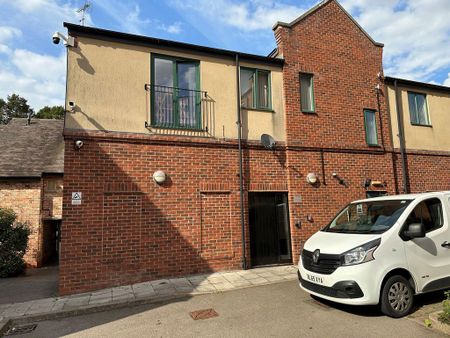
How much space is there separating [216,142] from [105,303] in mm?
4689

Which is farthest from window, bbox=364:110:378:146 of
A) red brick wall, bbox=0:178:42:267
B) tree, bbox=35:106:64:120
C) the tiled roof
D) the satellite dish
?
tree, bbox=35:106:64:120

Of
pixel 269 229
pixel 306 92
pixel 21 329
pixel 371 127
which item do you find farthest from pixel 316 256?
pixel 371 127

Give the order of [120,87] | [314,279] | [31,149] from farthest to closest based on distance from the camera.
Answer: [31,149] → [120,87] → [314,279]

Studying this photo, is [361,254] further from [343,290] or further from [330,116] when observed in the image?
[330,116]

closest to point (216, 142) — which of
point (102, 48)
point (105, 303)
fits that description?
point (102, 48)

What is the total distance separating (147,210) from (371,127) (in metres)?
7.92

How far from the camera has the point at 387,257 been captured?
492cm

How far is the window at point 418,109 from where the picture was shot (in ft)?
39.0

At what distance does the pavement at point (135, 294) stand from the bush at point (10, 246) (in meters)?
3.55

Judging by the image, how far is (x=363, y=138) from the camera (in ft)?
34.8

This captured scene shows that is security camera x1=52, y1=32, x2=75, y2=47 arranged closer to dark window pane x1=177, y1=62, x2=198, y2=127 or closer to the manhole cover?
dark window pane x1=177, y1=62, x2=198, y2=127

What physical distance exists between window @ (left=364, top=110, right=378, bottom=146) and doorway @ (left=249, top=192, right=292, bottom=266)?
387 centimetres

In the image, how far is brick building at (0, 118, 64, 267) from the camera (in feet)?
42.9

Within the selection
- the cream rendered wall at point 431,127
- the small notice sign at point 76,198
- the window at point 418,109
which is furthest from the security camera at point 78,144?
the window at point 418,109
